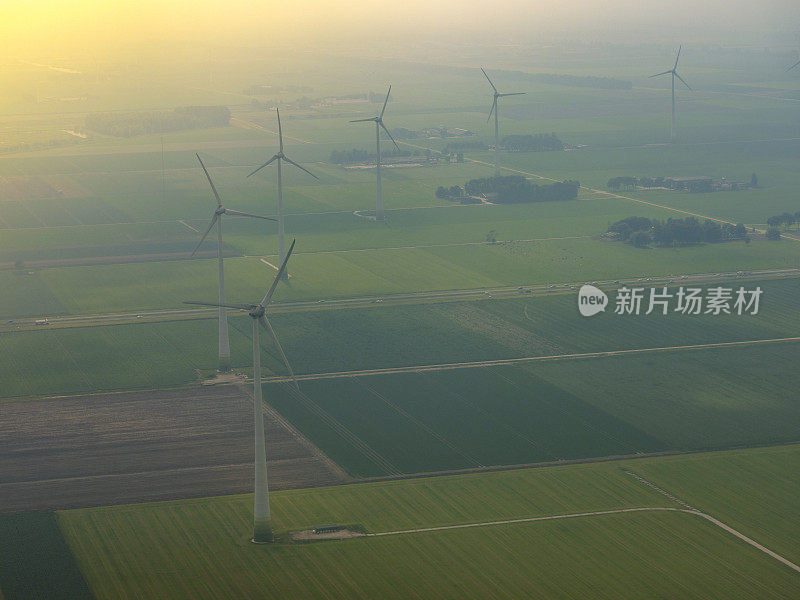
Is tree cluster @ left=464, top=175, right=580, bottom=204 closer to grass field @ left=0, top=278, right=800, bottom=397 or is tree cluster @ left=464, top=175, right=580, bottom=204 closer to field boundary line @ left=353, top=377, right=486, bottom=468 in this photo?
grass field @ left=0, top=278, right=800, bottom=397

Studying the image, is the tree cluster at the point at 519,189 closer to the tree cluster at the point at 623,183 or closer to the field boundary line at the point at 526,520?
the tree cluster at the point at 623,183

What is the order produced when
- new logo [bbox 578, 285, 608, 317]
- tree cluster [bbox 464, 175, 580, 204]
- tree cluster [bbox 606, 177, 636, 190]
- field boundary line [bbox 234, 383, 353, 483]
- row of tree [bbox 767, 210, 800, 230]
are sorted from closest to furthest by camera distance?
field boundary line [bbox 234, 383, 353, 483] → new logo [bbox 578, 285, 608, 317] → row of tree [bbox 767, 210, 800, 230] → tree cluster [bbox 464, 175, 580, 204] → tree cluster [bbox 606, 177, 636, 190]

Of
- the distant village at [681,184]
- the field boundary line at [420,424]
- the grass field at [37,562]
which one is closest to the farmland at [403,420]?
the grass field at [37,562]

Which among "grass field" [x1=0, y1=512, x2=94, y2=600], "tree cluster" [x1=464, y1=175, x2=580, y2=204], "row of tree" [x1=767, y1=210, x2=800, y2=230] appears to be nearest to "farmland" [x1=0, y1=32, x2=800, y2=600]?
"grass field" [x1=0, y1=512, x2=94, y2=600]

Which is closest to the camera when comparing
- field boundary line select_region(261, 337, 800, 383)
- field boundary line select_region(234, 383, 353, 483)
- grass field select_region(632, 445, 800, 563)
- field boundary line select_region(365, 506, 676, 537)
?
field boundary line select_region(365, 506, 676, 537)

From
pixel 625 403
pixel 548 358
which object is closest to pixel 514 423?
pixel 625 403

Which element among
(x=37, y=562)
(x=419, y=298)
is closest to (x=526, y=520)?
(x=37, y=562)

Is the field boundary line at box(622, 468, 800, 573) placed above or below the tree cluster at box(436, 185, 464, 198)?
below
